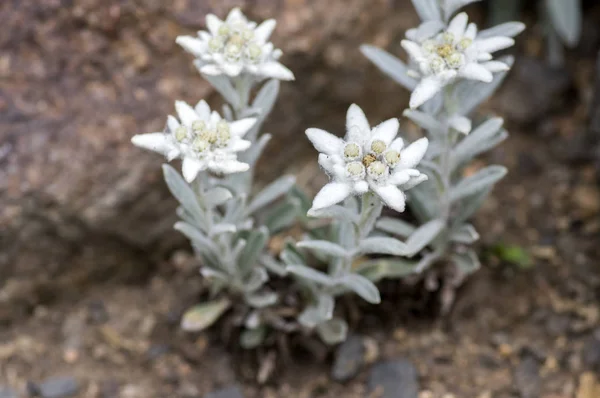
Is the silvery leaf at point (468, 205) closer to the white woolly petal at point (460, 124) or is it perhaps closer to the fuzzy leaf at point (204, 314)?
the white woolly petal at point (460, 124)

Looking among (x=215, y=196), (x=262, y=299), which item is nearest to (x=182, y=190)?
(x=215, y=196)

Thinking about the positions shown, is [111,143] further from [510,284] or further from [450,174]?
[510,284]

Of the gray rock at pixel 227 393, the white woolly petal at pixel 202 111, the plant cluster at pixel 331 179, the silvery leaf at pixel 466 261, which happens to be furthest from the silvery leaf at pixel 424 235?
the gray rock at pixel 227 393

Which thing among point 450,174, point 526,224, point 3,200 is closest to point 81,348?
point 3,200

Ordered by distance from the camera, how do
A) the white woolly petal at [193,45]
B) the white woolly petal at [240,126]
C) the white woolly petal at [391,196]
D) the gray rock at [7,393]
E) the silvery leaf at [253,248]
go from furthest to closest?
the gray rock at [7,393], the silvery leaf at [253,248], the white woolly petal at [193,45], the white woolly petal at [240,126], the white woolly petal at [391,196]

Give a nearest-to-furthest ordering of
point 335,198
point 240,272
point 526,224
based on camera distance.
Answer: point 335,198, point 240,272, point 526,224

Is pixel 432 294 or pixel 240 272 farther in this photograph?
pixel 432 294
